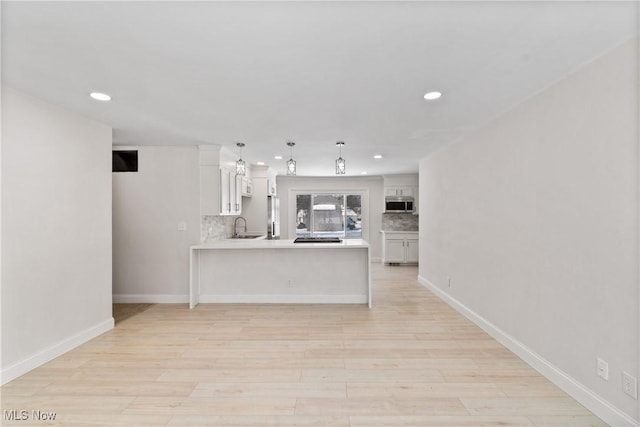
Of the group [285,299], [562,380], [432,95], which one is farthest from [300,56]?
[285,299]

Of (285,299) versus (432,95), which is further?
(285,299)

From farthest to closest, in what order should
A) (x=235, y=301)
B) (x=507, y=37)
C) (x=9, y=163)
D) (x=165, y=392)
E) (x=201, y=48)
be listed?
(x=235, y=301)
(x=9, y=163)
(x=165, y=392)
(x=201, y=48)
(x=507, y=37)

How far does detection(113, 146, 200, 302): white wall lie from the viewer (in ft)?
15.7

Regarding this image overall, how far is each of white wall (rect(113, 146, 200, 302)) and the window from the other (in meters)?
4.39

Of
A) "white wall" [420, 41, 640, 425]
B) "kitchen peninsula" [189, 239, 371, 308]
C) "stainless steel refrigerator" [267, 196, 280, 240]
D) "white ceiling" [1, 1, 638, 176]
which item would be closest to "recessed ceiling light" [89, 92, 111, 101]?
"white ceiling" [1, 1, 638, 176]

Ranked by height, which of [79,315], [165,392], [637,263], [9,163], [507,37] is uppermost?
[507,37]

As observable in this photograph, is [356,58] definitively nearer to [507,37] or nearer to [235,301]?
[507,37]

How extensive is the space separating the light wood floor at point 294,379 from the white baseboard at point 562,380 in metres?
0.06

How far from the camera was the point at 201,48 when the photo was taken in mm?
1960

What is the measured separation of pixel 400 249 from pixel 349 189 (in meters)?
2.12

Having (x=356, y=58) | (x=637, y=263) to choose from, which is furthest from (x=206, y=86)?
(x=637, y=263)

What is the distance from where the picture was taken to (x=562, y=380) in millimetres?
2430

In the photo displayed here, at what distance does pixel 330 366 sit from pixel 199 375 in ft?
3.56

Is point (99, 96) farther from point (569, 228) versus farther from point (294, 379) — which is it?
point (569, 228)
